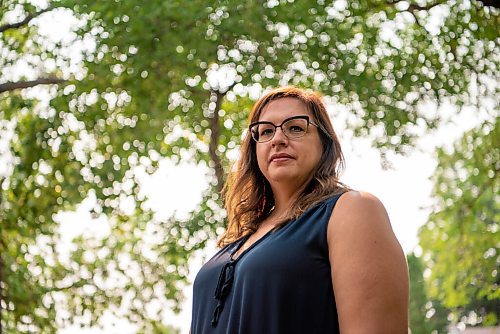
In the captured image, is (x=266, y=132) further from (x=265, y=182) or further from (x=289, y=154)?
(x=265, y=182)

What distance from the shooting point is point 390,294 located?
84.7 inches

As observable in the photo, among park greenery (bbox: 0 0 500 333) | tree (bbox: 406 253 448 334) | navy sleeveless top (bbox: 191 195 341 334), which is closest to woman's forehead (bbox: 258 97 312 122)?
navy sleeveless top (bbox: 191 195 341 334)

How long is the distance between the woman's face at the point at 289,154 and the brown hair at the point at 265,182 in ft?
0.08

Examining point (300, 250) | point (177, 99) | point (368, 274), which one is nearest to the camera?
point (368, 274)

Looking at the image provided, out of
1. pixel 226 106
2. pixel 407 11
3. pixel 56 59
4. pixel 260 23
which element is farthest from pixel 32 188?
pixel 407 11

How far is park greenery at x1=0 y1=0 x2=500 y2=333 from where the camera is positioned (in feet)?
32.8

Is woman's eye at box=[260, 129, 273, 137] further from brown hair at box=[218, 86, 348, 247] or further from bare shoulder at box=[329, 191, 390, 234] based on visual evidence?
bare shoulder at box=[329, 191, 390, 234]

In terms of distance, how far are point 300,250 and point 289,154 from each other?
0.34 meters

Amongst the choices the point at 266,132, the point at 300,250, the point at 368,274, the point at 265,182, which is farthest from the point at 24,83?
the point at 368,274

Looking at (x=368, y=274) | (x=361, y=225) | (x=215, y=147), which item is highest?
(x=361, y=225)

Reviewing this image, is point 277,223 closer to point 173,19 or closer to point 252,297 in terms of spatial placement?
point 252,297

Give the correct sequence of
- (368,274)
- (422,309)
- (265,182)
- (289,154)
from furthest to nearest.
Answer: (422,309), (265,182), (289,154), (368,274)

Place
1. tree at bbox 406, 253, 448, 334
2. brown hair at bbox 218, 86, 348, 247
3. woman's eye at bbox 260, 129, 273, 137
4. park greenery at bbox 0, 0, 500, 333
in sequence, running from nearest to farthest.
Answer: brown hair at bbox 218, 86, 348, 247
woman's eye at bbox 260, 129, 273, 137
park greenery at bbox 0, 0, 500, 333
tree at bbox 406, 253, 448, 334

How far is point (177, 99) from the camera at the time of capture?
11.6 m
